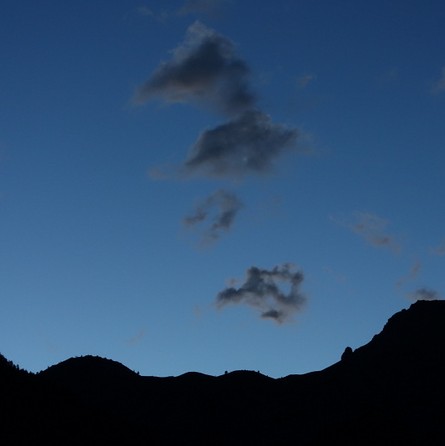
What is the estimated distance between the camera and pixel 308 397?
10962 centimetres

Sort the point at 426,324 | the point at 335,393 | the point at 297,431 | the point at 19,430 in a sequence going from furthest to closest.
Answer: the point at 426,324, the point at 335,393, the point at 297,431, the point at 19,430

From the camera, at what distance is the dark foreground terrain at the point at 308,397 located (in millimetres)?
88625

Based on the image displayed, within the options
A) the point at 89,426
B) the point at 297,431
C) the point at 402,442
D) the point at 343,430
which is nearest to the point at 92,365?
the point at 297,431

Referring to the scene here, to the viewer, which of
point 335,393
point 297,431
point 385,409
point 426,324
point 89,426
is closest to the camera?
point 89,426

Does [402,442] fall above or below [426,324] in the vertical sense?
below

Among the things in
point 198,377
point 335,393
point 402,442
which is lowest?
point 402,442

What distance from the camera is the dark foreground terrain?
291 ft

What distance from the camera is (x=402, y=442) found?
78438 mm

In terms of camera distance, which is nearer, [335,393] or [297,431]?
[297,431]

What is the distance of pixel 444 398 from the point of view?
94812 mm

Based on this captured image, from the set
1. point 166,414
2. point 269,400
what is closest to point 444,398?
point 269,400

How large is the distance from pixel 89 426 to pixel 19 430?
924cm

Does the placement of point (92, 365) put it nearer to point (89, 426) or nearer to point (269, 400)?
point (269, 400)

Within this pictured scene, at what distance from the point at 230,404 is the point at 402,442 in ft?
134
